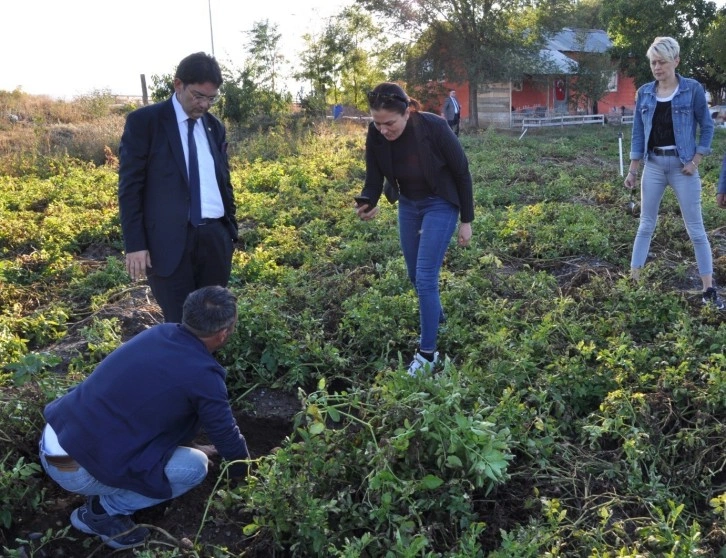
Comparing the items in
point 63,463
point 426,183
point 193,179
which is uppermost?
point 193,179

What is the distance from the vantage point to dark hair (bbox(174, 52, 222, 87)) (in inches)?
131

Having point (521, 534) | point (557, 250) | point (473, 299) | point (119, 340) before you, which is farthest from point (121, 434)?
point (557, 250)

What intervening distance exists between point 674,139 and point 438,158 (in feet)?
6.53

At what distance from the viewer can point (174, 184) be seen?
3486mm

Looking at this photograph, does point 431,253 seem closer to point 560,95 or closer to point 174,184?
point 174,184

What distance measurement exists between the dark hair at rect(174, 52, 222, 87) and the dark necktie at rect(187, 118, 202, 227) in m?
0.23

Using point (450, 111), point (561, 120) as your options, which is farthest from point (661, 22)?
point (450, 111)

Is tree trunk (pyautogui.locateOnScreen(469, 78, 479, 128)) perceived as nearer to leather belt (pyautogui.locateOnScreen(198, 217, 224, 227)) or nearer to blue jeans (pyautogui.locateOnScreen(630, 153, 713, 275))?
blue jeans (pyautogui.locateOnScreen(630, 153, 713, 275))

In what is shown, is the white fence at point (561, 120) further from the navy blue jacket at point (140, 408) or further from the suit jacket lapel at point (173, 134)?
the navy blue jacket at point (140, 408)

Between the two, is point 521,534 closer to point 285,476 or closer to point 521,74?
point 285,476

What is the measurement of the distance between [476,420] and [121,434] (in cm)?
142

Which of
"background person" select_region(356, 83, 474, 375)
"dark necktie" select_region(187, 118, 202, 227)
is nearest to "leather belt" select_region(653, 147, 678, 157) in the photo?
"background person" select_region(356, 83, 474, 375)

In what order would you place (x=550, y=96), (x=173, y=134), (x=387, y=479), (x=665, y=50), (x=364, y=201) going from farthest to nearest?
(x=550, y=96), (x=665, y=50), (x=364, y=201), (x=173, y=134), (x=387, y=479)

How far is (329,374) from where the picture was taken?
423 centimetres
